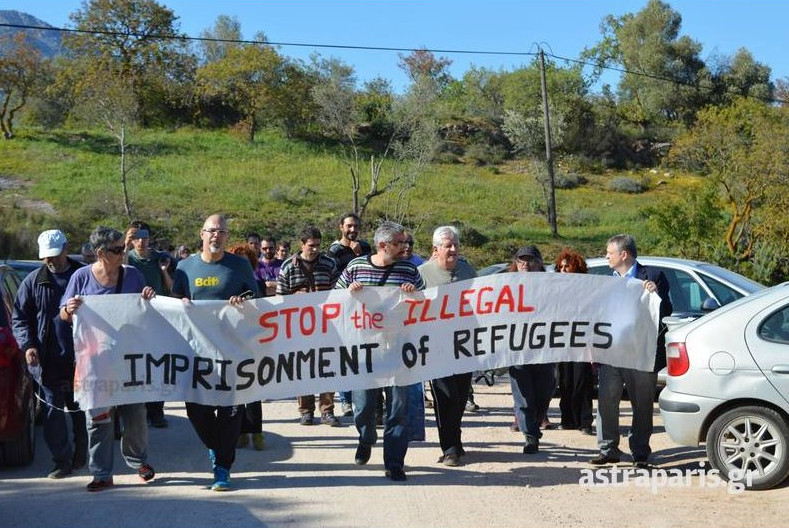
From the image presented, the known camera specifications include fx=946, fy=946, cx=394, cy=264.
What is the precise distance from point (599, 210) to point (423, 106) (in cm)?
997

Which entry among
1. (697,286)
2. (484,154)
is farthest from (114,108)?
(697,286)

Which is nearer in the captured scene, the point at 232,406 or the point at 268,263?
the point at 232,406

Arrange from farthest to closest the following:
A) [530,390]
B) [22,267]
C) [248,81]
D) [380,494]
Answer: [248,81] < [22,267] < [530,390] < [380,494]

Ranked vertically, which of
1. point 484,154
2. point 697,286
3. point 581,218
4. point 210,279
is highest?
point 484,154

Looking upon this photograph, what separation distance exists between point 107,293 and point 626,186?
47.8 meters

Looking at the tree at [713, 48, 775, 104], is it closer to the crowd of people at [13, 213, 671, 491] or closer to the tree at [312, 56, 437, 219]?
the tree at [312, 56, 437, 219]

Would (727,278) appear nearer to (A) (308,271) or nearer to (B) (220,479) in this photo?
(A) (308,271)

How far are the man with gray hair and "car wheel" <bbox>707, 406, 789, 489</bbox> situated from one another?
6.58 ft

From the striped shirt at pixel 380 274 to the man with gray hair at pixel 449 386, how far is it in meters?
0.49

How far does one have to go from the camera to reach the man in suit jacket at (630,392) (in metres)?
7.70

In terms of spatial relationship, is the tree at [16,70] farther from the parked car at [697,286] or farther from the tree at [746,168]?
the parked car at [697,286]

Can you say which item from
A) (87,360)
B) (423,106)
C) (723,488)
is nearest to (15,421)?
(87,360)

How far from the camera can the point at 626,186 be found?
2060 inches

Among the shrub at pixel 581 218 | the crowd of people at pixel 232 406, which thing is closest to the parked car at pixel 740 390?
the crowd of people at pixel 232 406
